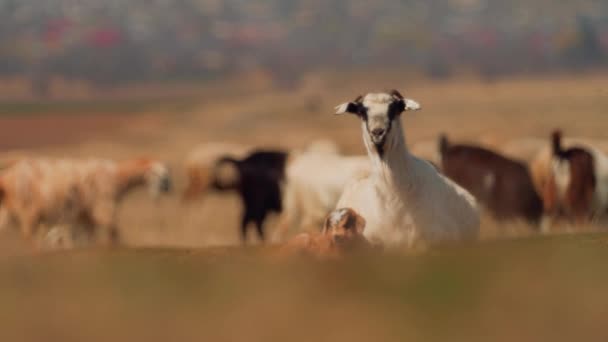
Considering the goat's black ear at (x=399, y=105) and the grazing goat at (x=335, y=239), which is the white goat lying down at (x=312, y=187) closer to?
the goat's black ear at (x=399, y=105)

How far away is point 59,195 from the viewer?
21875 mm

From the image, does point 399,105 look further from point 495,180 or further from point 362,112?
point 495,180

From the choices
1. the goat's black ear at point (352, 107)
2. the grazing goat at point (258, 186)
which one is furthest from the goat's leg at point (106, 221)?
the goat's black ear at point (352, 107)

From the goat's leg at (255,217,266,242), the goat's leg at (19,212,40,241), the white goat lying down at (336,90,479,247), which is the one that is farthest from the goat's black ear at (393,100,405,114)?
the goat's leg at (255,217,266,242)

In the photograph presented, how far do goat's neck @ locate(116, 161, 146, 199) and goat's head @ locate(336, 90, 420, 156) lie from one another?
12.7m

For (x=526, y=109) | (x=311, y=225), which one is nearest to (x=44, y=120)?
(x=526, y=109)

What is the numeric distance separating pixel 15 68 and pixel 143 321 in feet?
389

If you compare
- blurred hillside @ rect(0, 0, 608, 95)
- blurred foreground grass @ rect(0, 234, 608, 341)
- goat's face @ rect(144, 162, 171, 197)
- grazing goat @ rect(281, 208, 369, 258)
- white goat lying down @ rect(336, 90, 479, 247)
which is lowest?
blurred foreground grass @ rect(0, 234, 608, 341)

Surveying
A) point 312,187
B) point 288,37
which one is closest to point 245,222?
point 312,187

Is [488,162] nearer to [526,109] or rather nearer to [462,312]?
[462,312]

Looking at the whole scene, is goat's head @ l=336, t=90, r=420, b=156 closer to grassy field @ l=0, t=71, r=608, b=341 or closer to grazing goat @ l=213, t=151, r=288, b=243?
grassy field @ l=0, t=71, r=608, b=341

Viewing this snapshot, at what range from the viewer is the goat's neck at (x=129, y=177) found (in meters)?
23.0

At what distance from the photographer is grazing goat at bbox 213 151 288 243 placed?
24.3 meters

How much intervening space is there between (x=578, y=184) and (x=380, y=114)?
10943mm
